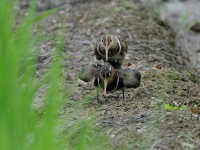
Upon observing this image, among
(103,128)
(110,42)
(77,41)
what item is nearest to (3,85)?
(103,128)

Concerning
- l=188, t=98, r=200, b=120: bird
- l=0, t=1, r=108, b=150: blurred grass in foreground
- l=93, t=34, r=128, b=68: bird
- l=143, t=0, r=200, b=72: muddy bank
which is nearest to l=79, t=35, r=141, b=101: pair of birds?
l=93, t=34, r=128, b=68: bird

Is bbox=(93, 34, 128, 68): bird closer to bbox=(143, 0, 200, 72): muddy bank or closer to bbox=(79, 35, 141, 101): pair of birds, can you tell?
bbox=(79, 35, 141, 101): pair of birds

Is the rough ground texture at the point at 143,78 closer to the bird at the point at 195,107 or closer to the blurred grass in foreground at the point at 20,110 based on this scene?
the bird at the point at 195,107

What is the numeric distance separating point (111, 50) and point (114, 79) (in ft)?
1.11

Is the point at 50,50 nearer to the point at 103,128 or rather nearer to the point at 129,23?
the point at 129,23

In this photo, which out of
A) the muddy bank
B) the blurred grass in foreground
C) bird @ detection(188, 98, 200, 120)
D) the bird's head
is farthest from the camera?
the muddy bank

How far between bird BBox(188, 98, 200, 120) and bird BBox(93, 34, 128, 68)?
0.81 meters

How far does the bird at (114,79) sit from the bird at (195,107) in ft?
1.68

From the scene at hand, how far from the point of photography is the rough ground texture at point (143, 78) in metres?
5.52

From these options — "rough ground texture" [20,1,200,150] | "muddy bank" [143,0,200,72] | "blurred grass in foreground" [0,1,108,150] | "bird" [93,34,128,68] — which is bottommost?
"muddy bank" [143,0,200,72]

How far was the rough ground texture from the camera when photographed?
18.1ft

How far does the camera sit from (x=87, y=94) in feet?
23.4

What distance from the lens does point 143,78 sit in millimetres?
7582

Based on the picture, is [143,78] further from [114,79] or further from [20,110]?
[20,110]
